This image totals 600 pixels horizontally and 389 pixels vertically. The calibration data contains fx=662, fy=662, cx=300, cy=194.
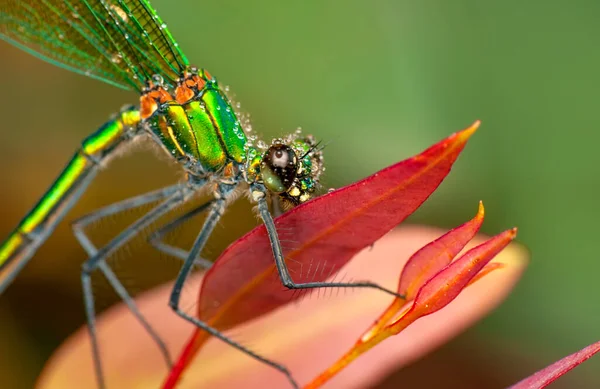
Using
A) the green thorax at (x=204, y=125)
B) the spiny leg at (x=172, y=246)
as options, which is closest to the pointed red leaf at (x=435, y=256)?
the green thorax at (x=204, y=125)

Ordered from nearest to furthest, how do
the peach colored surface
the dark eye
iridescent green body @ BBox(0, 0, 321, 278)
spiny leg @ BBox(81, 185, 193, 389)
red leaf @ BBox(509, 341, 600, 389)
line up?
red leaf @ BBox(509, 341, 600, 389) → the peach colored surface → the dark eye → iridescent green body @ BBox(0, 0, 321, 278) → spiny leg @ BBox(81, 185, 193, 389)

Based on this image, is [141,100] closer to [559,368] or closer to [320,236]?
[320,236]

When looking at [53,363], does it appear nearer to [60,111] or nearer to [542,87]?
[60,111]

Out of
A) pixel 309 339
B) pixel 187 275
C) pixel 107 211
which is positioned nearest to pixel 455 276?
pixel 309 339

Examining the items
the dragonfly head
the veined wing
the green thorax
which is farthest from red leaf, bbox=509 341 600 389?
the veined wing

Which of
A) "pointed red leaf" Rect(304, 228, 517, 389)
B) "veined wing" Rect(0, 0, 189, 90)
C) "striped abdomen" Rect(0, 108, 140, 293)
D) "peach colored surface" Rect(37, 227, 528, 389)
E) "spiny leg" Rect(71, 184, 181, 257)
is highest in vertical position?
"veined wing" Rect(0, 0, 189, 90)

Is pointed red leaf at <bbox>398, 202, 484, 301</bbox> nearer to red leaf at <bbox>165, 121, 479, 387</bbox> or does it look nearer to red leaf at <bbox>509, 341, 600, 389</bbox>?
red leaf at <bbox>165, 121, 479, 387</bbox>

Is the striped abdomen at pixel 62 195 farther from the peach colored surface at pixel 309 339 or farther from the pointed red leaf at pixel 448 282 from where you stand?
the pointed red leaf at pixel 448 282
